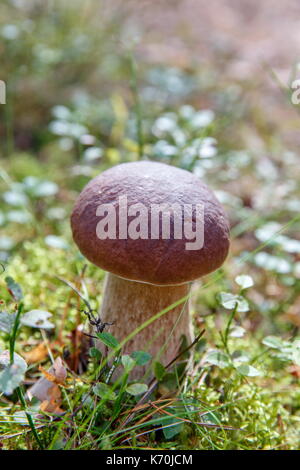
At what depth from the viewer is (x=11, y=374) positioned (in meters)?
0.96

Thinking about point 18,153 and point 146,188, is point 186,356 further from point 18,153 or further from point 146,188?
point 18,153

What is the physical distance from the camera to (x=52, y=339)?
1717 mm

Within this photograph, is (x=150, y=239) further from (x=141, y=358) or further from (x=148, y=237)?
(x=141, y=358)

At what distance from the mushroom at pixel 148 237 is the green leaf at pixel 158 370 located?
0.22 feet

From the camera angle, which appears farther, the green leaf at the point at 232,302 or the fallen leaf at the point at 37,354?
the fallen leaf at the point at 37,354

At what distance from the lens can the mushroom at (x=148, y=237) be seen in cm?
122

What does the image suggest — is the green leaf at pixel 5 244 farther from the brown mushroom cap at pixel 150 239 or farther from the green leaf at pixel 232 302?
the green leaf at pixel 232 302

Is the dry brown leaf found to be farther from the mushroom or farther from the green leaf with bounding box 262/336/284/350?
the green leaf with bounding box 262/336/284/350

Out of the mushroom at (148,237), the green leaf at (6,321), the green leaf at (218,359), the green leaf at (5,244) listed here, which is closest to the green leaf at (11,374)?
the green leaf at (6,321)

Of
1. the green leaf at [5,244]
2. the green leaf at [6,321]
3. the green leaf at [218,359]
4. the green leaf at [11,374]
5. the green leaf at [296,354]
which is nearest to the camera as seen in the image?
the green leaf at [11,374]

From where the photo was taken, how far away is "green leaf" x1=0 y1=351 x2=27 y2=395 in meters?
0.93

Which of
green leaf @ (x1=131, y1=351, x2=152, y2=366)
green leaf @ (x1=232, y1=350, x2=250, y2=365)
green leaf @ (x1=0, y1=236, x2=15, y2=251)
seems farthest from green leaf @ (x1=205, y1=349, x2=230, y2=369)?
green leaf @ (x1=0, y1=236, x2=15, y2=251)

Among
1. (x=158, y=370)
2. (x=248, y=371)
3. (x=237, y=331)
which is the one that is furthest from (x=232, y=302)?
(x=158, y=370)

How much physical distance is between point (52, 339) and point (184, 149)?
1.21 metres
